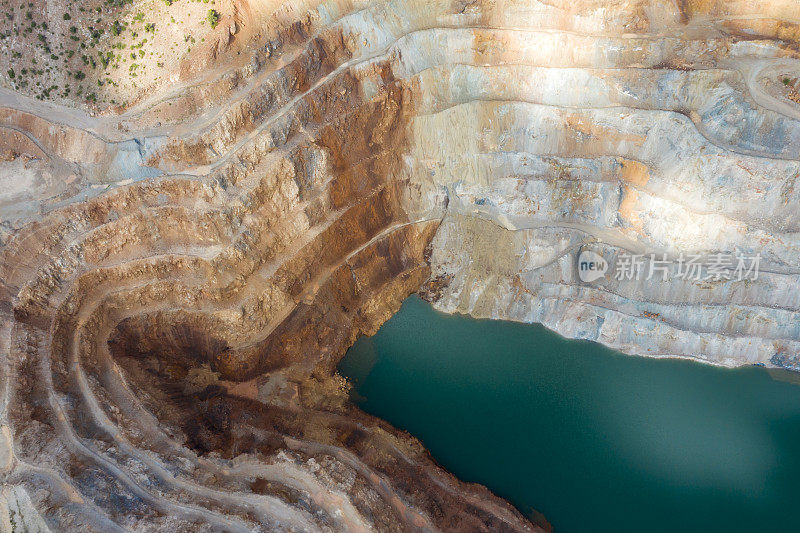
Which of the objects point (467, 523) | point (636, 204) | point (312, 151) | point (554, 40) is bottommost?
point (467, 523)

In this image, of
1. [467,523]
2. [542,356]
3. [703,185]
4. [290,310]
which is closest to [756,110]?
[703,185]

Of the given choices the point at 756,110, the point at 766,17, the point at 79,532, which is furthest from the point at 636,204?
the point at 79,532

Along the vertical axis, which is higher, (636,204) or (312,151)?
(636,204)

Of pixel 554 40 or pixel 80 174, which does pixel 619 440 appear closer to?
pixel 554 40

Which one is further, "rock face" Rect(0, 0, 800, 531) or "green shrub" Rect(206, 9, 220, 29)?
"green shrub" Rect(206, 9, 220, 29)

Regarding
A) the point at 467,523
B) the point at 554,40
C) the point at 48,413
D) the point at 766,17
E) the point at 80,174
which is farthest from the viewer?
the point at 554,40

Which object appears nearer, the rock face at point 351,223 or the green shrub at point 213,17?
the rock face at point 351,223

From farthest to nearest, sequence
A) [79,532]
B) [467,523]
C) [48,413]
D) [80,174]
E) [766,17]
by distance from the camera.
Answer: [766,17] < [80,174] < [467,523] < [48,413] < [79,532]

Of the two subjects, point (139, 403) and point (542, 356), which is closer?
point (139, 403)
